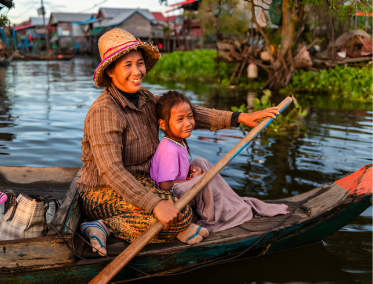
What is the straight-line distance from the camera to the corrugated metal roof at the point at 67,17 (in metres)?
42.4

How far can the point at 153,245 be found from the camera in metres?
2.45

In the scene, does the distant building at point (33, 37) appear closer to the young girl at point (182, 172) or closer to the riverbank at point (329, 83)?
the riverbank at point (329, 83)

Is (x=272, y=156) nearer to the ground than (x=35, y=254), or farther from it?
nearer to the ground

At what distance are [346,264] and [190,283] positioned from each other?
126 cm

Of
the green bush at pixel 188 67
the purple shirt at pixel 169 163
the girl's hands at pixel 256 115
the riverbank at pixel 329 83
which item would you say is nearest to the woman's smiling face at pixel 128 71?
the purple shirt at pixel 169 163

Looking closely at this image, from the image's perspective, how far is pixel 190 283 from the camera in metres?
2.64

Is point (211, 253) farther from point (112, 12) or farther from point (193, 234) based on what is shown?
point (112, 12)

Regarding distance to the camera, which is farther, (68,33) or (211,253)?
(68,33)

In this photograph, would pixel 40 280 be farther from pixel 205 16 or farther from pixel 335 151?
pixel 205 16

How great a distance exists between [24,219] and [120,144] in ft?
2.34

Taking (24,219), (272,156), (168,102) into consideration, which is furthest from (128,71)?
(272,156)

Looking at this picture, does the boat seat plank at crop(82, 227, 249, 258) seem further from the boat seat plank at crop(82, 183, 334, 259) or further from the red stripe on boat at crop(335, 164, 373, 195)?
the red stripe on boat at crop(335, 164, 373, 195)

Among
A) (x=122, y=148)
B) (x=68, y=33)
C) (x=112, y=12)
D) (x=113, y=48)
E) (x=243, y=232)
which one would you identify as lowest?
(x=243, y=232)

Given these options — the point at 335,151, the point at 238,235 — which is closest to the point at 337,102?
the point at 335,151
